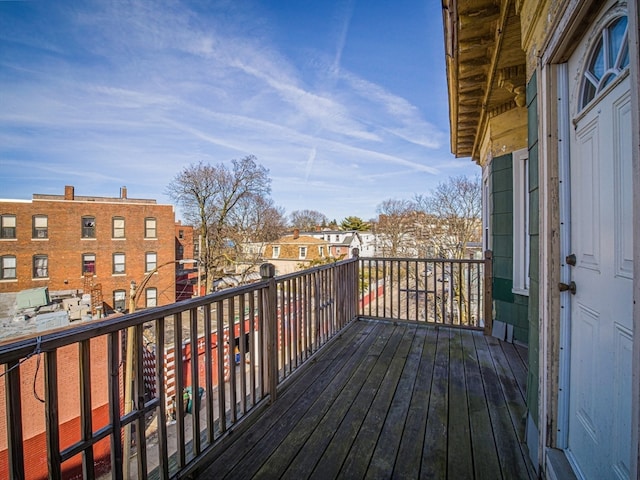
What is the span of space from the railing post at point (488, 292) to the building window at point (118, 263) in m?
18.4

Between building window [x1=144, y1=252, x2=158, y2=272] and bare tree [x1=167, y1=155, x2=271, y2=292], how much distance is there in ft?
8.90

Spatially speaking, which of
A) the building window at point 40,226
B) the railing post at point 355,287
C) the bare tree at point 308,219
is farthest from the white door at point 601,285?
the bare tree at point 308,219

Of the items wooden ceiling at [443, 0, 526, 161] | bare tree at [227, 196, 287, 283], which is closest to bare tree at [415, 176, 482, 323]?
wooden ceiling at [443, 0, 526, 161]

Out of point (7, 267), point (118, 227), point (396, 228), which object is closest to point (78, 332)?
point (396, 228)

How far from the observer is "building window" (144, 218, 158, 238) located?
1695 centimetres

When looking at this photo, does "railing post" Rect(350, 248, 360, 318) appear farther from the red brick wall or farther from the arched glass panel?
the red brick wall

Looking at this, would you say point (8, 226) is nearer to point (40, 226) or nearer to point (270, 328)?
point (40, 226)

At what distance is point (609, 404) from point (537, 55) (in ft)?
5.45

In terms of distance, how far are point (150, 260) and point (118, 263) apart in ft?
5.15

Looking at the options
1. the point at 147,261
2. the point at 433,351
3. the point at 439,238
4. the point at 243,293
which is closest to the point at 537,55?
the point at 243,293

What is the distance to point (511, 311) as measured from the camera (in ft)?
11.8

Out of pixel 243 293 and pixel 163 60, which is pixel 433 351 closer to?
pixel 243 293

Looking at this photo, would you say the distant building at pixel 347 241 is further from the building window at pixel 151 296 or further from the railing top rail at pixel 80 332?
the railing top rail at pixel 80 332

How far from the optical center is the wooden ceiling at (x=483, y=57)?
214 cm
